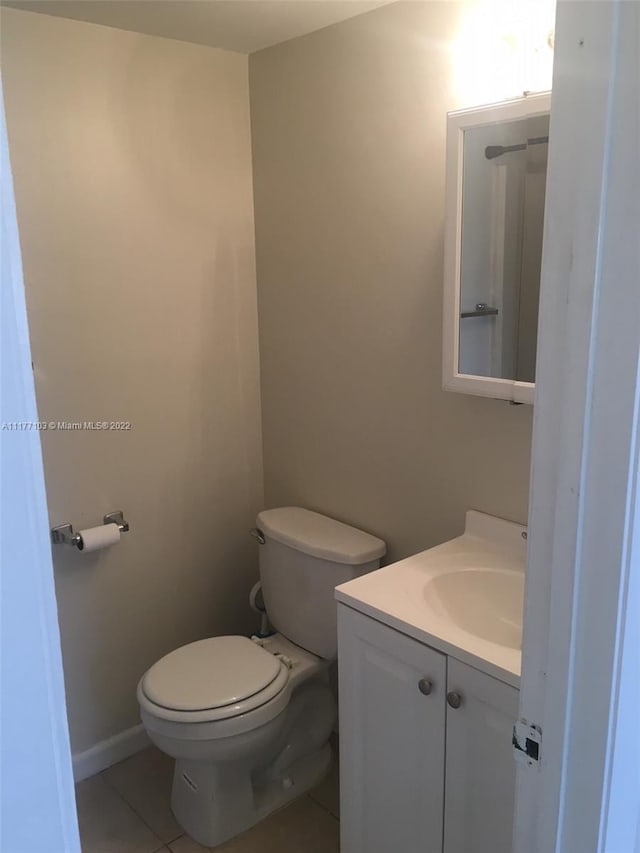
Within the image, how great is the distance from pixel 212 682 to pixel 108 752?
2.07ft

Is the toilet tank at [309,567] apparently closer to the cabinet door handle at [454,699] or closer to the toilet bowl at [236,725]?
the toilet bowl at [236,725]

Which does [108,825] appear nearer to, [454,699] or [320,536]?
[320,536]

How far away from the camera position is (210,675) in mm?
1909

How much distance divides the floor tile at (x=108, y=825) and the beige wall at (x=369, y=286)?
1.04m

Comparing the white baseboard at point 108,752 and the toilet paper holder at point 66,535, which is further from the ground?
the toilet paper holder at point 66,535

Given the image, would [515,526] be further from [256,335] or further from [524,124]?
[256,335]

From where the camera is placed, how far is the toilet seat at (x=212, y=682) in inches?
70.7

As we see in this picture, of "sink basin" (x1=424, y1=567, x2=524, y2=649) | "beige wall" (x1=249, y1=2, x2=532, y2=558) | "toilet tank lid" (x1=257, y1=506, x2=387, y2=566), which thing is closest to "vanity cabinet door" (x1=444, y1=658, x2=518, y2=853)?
"sink basin" (x1=424, y1=567, x2=524, y2=649)

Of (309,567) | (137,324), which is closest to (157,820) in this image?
(309,567)

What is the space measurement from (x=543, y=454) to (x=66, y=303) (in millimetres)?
1518

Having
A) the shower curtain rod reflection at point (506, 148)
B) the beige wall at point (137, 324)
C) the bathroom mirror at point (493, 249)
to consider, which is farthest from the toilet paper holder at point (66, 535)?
the shower curtain rod reflection at point (506, 148)

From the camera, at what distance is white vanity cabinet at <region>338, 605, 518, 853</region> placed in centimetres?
134

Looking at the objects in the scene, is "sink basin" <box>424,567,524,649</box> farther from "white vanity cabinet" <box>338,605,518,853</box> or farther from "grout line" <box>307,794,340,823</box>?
"grout line" <box>307,794,340,823</box>

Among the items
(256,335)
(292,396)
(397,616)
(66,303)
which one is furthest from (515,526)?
(66,303)
